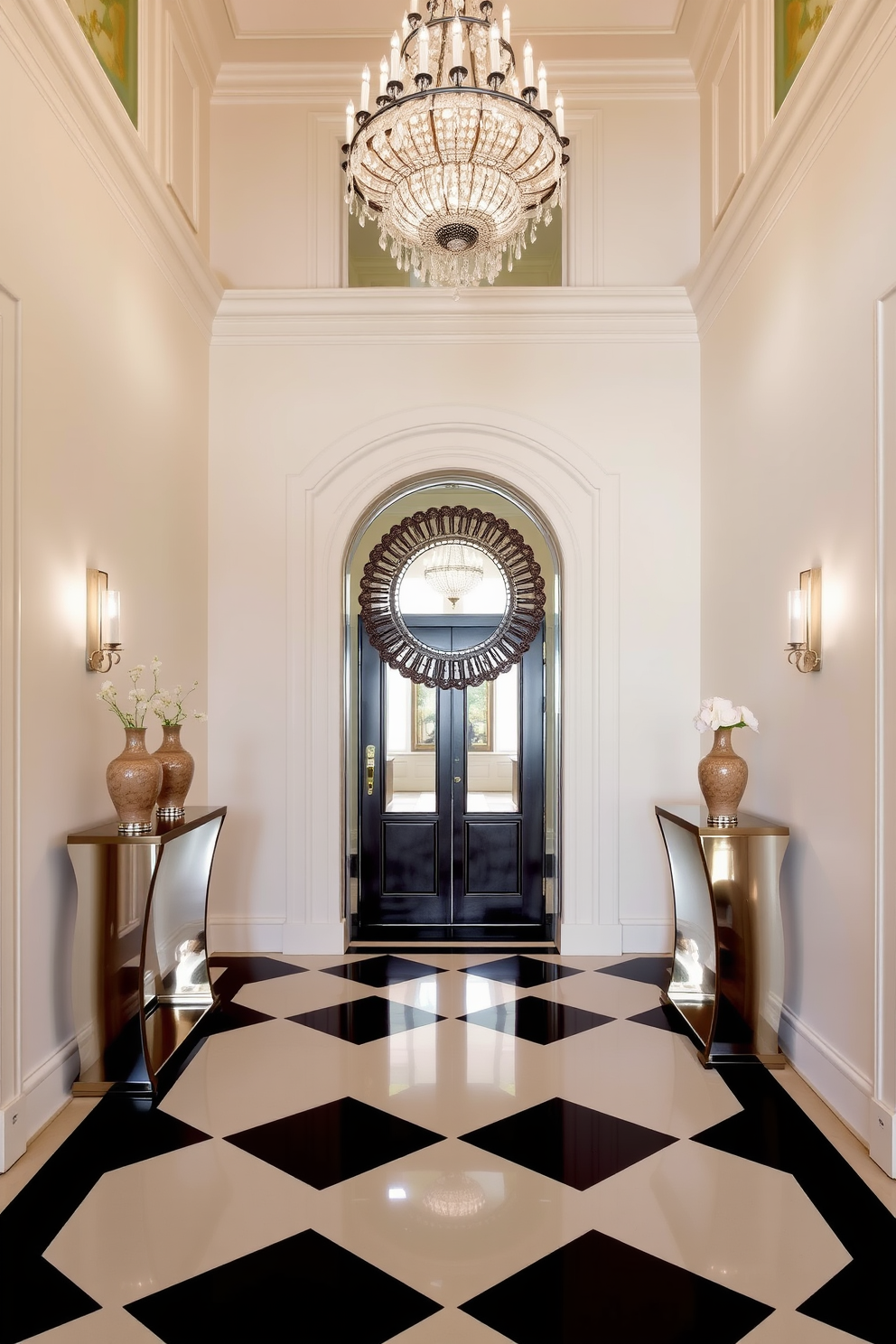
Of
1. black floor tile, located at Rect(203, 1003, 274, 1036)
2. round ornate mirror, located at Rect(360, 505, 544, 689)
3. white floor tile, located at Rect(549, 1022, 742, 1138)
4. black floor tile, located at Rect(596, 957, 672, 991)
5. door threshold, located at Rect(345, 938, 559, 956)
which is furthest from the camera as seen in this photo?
round ornate mirror, located at Rect(360, 505, 544, 689)

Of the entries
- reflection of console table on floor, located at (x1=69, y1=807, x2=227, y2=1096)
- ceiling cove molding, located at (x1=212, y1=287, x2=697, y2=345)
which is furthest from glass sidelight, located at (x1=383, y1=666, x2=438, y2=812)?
reflection of console table on floor, located at (x1=69, y1=807, x2=227, y2=1096)

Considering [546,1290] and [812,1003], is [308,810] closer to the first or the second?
[812,1003]

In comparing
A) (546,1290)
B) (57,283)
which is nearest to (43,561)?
(57,283)

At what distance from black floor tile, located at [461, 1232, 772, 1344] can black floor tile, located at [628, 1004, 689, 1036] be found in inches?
65.8

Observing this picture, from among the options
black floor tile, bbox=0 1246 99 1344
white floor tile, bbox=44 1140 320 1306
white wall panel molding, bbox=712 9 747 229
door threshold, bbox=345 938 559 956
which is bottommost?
door threshold, bbox=345 938 559 956

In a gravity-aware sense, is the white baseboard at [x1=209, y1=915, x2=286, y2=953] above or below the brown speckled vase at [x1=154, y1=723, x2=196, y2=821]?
below

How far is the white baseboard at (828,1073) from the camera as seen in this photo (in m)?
2.91

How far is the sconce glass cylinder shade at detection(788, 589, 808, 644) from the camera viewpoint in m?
3.40

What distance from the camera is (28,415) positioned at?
2.96m

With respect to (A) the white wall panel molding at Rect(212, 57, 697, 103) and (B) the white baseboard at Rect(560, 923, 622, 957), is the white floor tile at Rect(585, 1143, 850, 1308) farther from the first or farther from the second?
(A) the white wall panel molding at Rect(212, 57, 697, 103)

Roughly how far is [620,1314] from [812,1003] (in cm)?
167

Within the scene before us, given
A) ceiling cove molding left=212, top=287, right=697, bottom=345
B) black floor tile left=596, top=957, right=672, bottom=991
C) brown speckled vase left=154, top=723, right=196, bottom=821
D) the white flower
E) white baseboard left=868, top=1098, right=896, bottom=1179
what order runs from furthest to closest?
1. ceiling cove molding left=212, top=287, right=697, bottom=345
2. black floor tile left=596, top=957, right=672, bottom=991
3. brown speckled vase left=154, top=723, right=196, bottom=821
4. the white flower
5. white baseboard left=868, top=1098, right=896, bottom=1179

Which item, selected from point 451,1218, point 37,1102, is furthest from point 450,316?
point 451,1218

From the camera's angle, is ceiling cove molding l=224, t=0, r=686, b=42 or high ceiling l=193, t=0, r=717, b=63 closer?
high ceiling l=193, t=0, r=717, b=63
